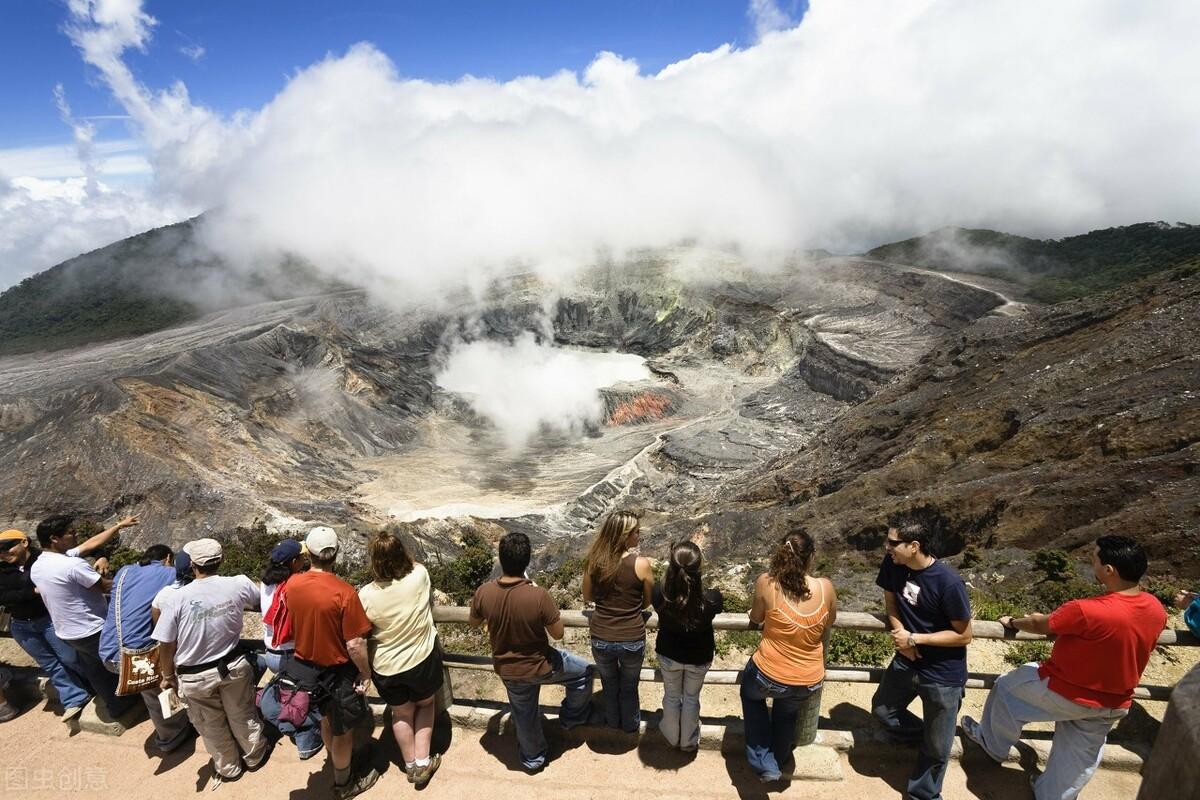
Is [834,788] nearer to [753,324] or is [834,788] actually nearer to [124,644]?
[124,644]

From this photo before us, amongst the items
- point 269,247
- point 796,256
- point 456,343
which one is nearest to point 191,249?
point 269,247

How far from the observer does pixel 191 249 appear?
243ft

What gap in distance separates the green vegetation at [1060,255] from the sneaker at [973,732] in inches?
2457

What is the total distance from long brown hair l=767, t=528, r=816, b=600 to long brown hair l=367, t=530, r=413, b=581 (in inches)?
118

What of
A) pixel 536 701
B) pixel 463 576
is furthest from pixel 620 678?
pixel 463 576

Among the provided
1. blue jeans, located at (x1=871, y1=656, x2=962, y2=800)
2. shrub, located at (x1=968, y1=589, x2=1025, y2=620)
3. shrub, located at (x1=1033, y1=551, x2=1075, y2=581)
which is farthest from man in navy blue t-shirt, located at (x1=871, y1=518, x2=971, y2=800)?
shrub, located at (x1=1033, y1=551, x2=1075, y2=581)

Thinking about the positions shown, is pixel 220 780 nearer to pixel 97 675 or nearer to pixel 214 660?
pixel 214 660

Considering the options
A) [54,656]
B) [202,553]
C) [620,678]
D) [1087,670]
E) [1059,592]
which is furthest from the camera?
[1059,592]

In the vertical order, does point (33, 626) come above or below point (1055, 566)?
above

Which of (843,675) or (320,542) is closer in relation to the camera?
(320,542)

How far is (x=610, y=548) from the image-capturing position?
510 cm

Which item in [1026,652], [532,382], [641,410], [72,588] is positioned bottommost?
[641,410]

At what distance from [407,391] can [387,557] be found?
42834 millimetres

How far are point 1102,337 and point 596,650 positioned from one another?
2145cm
